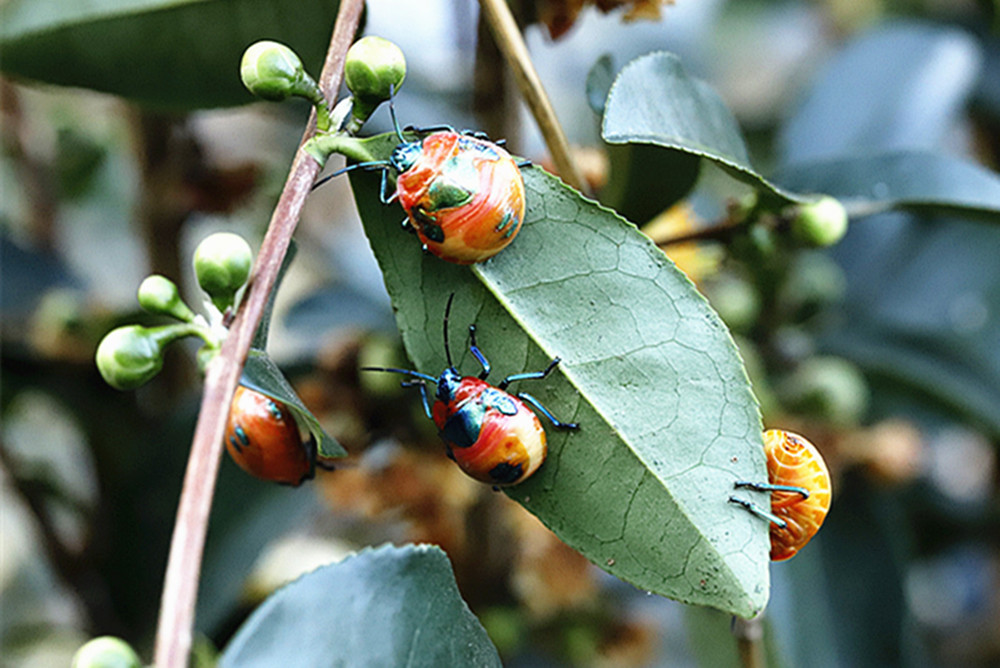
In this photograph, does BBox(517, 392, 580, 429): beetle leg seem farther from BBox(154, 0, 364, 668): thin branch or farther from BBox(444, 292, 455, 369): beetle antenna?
BBox(154, 0, 364, 668): thin branch

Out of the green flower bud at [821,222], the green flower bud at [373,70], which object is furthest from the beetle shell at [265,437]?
the green flower bud at [821,222]

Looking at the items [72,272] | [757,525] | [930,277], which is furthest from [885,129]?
[72,272]

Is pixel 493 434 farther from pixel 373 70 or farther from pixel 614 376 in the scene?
pixel 373 70

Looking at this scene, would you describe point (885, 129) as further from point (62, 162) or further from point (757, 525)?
point (62, 162)

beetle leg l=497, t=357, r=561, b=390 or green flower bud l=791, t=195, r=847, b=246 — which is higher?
beetle leg l=497, t=357, r=561, b=390

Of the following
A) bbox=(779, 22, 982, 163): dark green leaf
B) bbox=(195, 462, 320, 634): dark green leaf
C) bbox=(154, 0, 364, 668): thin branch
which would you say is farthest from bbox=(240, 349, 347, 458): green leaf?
bbox=(779, 22, 982, 163): dark green leaf
